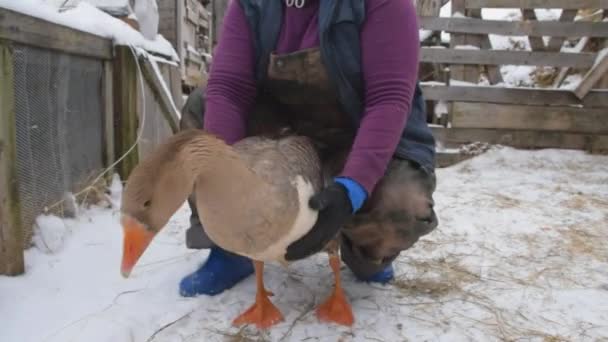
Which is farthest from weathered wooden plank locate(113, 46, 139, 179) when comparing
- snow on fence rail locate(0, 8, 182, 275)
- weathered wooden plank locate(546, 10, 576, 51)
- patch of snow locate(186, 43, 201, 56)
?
weathered wooden plank locate(546, 10, 576, 51)

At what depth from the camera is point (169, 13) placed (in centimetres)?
602

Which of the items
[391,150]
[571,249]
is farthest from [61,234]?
[571,249]

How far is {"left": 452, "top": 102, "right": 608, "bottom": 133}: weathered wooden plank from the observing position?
17.4 ft

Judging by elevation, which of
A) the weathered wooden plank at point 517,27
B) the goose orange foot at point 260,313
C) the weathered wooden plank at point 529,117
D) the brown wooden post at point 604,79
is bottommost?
the goose orange foot at point 260,313

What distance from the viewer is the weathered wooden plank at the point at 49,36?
212 centimetres

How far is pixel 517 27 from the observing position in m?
5.35

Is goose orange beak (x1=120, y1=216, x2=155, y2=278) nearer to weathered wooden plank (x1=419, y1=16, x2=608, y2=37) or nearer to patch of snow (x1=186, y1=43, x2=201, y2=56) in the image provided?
weathered wooden plank (x1=419, y1=16, x2=608, y2=37)

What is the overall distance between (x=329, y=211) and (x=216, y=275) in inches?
31.6

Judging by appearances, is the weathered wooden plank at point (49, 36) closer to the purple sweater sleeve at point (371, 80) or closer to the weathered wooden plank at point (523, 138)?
the purple sweater sleeve at point (371, 80)

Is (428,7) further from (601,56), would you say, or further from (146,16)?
(146,16)

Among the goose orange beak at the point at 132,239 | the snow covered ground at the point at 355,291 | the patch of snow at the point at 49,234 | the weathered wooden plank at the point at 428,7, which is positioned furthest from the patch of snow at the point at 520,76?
the goose orange beak at the point at 132,239

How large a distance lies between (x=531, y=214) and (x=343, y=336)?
224 centimetres

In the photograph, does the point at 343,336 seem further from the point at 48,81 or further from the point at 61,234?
the point at 48,81

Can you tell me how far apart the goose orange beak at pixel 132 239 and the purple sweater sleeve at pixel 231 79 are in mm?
775
